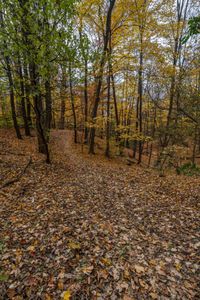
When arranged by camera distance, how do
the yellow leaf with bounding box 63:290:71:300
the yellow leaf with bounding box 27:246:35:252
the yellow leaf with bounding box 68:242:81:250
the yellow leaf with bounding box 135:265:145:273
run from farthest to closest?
the yellow leaf with bounding box 68:242:81:250
the yellow leaf with bounding box 27:246:35:252
the yellow leaf with bounding box 135:265:145:273
the yellow leaf with bounding box 63:290:71:300

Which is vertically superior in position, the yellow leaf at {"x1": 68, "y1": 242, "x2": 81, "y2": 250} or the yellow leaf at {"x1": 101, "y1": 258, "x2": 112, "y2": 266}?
the yellow leaf at {"x1": 68, "y1": 242, "x2": 81, "y2": 250}

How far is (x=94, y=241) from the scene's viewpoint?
3.47 m

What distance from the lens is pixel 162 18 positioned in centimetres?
1091

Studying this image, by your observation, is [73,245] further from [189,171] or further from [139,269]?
[189,171]

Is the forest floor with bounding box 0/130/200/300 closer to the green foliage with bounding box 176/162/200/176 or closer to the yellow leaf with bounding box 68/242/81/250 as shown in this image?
the yellow leaf with bounding box 68/242/81/250

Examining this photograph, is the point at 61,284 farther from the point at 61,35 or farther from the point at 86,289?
the point at 61,35

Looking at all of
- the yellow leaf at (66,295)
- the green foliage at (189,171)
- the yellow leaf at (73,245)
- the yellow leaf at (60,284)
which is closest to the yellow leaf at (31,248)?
the yellow leaf at (73,245)

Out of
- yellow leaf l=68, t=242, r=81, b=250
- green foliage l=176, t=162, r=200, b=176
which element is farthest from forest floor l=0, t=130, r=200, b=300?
green foliage l=176, t=162, r=200, b=176

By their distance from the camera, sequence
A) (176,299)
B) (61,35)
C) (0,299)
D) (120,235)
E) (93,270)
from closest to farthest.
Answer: (0,299) < (176,299) < (93,270) < (120,235) < (61,35)

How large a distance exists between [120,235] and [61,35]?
6258 mm

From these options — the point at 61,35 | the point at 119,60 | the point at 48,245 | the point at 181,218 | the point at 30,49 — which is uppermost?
the point at 119,60

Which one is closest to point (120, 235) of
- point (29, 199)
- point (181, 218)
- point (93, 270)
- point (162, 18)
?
point (93, 270)

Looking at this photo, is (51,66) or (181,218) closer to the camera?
(181,218)

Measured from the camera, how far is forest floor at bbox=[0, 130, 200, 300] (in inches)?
97.3
